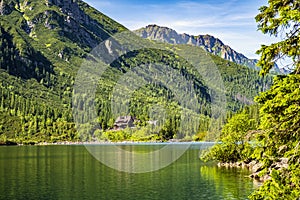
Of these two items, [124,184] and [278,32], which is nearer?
[278,32]

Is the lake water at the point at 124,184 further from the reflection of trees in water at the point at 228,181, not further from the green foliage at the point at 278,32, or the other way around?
the green foliage at the point at 278,32

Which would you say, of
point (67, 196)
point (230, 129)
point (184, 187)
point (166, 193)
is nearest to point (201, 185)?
point (184, 187)

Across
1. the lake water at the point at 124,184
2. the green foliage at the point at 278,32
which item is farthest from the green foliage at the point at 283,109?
the lake water at the point at 124,184

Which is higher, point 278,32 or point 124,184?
point 278,32

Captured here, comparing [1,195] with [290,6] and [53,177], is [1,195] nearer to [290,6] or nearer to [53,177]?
[53,177]

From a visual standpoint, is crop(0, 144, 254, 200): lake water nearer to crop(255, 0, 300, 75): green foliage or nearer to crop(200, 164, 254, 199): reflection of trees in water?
crop(200, 164, 254, 199): reflection of trees in water

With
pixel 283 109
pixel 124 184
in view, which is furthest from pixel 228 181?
pixel 283 109

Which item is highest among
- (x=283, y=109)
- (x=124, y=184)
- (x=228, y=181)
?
(x=283, y=109)

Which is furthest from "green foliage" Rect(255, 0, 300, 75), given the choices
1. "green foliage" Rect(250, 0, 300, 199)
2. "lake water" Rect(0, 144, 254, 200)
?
"lake water" Rect(0, 144, 254, 200)

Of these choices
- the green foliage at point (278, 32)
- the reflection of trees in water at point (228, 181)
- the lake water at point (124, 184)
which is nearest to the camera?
the green foliage at point (278, 32)

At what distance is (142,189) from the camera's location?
204 ft

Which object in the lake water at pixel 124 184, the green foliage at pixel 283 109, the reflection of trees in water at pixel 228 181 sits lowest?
the lake water at pixel 124 184

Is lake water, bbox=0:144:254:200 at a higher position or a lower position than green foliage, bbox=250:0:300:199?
lower

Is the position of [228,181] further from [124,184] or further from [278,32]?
[278,32]
